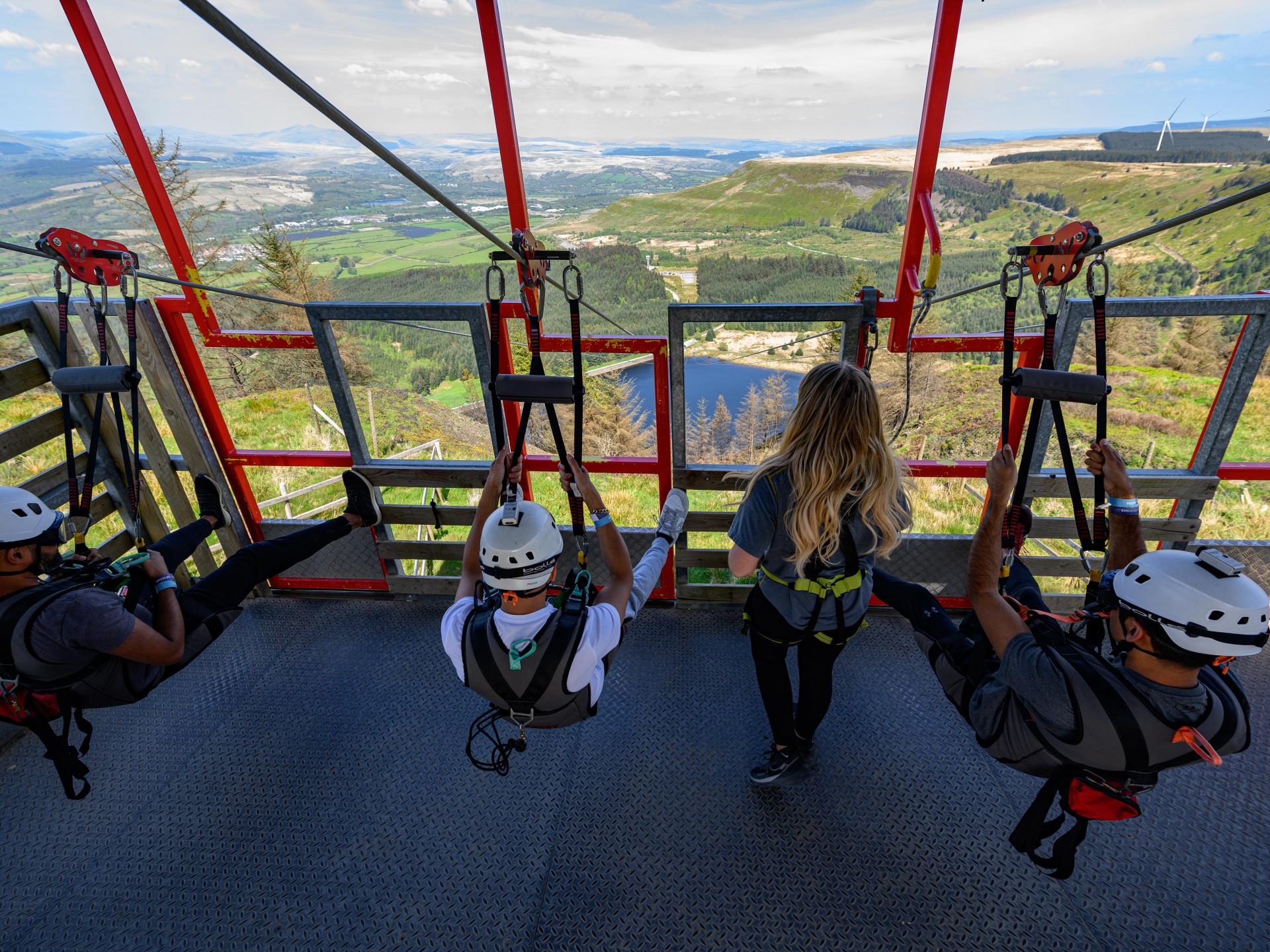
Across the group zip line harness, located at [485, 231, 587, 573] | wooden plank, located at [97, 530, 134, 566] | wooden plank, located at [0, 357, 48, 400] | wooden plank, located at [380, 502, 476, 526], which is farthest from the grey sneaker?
wooden plank, located at [0, 357, 48, 400]

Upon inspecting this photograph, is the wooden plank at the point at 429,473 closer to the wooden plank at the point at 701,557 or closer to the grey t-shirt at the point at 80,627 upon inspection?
the wooden plank at the point at 701,557

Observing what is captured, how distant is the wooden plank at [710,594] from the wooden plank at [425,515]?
1.38 meters

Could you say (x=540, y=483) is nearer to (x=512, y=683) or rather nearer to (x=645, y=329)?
(x=645, y=329)

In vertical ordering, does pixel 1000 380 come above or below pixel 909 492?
above

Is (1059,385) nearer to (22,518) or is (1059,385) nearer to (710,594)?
(710,594)

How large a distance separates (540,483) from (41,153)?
27.5 meters

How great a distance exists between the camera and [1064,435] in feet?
7.07

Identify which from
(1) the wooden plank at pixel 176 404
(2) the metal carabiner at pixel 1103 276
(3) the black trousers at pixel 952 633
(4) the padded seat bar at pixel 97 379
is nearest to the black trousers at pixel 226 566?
(1) the wooden plank at pixel 176 404

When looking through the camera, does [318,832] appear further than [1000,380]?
Yes

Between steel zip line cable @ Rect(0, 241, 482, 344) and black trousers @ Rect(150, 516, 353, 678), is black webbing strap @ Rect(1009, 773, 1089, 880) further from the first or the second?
black trousers @ Rect(150, 516, 353, 678)

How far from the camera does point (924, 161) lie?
9.42ft

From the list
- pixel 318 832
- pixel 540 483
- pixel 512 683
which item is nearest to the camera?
pixel 512 683

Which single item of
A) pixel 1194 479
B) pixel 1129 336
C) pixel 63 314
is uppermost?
pixel 63 314

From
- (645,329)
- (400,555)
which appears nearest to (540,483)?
(400,555)
